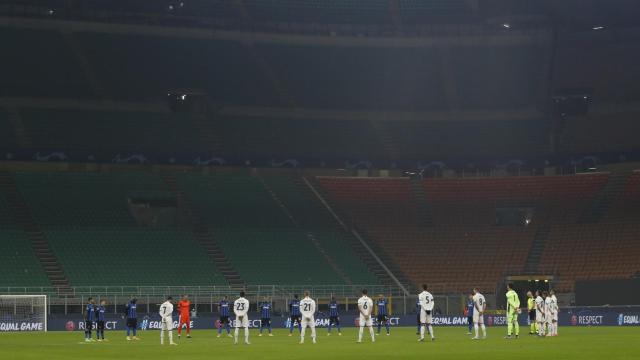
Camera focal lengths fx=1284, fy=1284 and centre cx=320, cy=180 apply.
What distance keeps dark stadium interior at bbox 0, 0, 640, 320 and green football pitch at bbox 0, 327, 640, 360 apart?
2707 centimetres

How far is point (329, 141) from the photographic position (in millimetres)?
97250

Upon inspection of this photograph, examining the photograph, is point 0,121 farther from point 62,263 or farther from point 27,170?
point 62,263

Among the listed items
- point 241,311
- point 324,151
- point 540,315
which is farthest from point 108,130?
point 540,315

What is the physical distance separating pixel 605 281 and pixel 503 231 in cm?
1564

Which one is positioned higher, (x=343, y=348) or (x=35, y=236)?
(x=35, y=236)

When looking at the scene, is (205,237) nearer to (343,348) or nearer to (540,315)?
(540,315)

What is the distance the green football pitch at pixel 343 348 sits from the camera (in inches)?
1630

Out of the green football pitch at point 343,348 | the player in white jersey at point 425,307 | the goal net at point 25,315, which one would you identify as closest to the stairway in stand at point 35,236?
the goal net at point 25,315

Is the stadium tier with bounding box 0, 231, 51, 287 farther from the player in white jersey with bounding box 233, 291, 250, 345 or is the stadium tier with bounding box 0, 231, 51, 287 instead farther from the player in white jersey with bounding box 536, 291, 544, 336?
the player in white jersey with bounding box 536, 291, 544, 336

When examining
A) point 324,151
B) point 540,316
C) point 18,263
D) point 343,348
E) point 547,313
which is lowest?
point 343,348

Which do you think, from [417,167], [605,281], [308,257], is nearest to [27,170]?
[308,257]

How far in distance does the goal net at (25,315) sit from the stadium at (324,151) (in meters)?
4.67

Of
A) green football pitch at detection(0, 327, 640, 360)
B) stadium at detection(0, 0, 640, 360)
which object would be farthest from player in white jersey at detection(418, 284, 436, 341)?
stadium at detection(0, 0, 640, 360)

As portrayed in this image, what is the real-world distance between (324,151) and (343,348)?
5036 centimetres
